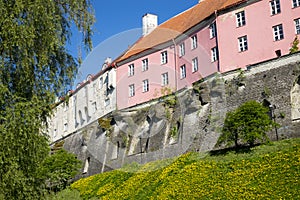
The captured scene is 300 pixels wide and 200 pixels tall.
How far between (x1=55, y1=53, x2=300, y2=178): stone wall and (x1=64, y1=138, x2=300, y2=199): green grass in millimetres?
3329

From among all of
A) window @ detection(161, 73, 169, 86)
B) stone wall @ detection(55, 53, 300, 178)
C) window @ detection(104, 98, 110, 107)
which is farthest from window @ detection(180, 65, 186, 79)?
window @ detection(104, 98, 110, 107)

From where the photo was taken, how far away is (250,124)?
80.1ft

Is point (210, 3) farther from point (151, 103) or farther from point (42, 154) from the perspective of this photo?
point (42, 154)

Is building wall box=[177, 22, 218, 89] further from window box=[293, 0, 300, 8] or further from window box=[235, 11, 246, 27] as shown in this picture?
window box=[293, 0, 300, 8]

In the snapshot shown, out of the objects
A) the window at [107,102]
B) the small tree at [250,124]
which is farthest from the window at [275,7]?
the window at [107,102]

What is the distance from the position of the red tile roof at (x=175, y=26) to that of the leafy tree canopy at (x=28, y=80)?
93.0 feet

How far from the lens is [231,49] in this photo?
35500mm

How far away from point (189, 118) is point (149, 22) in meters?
21.3

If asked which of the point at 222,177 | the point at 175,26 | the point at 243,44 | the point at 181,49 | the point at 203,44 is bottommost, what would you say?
the point at 222,177

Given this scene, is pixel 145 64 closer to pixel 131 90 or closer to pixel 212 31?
pixel 131 90

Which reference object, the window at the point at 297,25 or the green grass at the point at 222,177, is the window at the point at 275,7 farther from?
the green grass at the point at 222,177

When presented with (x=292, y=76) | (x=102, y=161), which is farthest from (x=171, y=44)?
(x=292, y=76)

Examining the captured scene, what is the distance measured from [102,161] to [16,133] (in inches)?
1213

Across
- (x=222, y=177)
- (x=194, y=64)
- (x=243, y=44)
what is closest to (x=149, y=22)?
(x=194, y=64)
